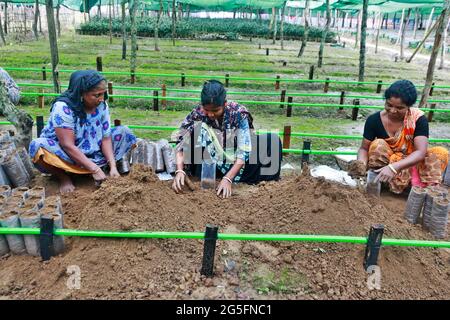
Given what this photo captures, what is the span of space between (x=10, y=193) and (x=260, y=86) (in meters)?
8.21

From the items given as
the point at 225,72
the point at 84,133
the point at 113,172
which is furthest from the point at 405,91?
the point at 225,72

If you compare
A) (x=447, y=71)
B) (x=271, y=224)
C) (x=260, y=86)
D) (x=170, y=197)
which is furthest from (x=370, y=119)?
(x=447, y=71)

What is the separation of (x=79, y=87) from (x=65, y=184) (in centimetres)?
86

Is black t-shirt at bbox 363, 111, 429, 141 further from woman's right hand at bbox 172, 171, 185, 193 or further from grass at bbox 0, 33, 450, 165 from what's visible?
woman's right hand at bbox 172, 171, 185, 193

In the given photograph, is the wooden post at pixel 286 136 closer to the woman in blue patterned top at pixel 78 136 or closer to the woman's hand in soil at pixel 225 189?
the woman's hand in soil at pixel 225 189

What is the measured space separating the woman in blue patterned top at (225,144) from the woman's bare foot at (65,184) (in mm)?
910

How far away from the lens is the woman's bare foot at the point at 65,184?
339cm

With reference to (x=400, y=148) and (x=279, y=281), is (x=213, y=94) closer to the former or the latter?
(x=279, y=281)

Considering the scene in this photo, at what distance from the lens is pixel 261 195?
3389 mm

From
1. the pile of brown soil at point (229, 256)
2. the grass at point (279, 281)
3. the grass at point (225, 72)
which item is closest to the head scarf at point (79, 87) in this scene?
the pile of brown soil at point (229, 256)

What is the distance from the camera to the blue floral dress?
3238mm

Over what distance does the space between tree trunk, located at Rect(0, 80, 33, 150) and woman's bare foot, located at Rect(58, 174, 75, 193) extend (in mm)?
950
